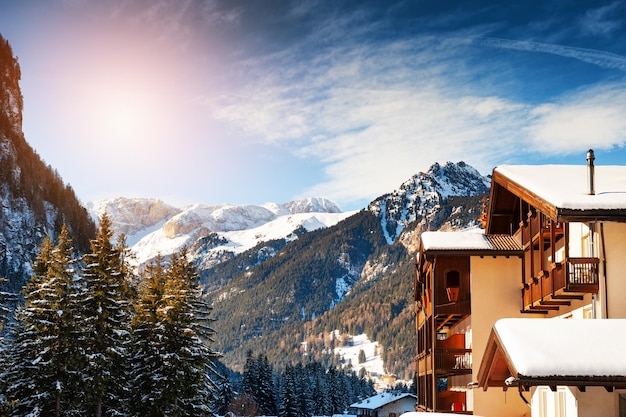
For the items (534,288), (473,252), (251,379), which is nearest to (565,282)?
(534,288)

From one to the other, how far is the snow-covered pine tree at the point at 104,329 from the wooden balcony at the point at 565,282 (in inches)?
863

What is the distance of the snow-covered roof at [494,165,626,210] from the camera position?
73.4 feet

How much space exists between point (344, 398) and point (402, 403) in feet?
34.6

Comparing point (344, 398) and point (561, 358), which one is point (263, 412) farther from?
point (561, 358)

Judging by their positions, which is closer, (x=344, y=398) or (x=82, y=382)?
(x=82, y=382)

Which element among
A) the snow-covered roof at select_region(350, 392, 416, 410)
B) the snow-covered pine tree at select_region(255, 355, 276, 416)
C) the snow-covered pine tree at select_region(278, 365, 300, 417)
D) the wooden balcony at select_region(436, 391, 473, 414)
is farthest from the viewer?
the snow-covered roof at select_region(350, 392, 416, 410)

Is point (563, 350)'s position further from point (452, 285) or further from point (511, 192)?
point (452, 285)

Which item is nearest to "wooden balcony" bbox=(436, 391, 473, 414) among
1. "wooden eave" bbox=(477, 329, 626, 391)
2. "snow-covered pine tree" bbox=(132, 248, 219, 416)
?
"snow-covered pine tree" bbox=(132, 248, 219, 416)

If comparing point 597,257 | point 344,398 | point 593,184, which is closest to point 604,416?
point 597,257

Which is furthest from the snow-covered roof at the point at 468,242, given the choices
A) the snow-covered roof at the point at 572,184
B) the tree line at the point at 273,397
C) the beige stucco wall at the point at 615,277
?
the tree line at the point at 273,397

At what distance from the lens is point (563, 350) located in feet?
56.0

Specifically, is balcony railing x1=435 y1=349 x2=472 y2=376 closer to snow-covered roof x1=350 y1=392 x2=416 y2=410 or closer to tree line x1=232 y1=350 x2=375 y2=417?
tree line x1=232 y1=350 x2=375 y2=417

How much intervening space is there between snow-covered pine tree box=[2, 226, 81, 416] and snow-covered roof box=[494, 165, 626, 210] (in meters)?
21.6

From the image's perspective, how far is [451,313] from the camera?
33.1 metres
